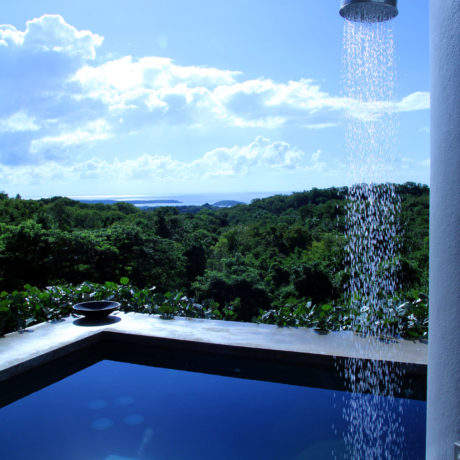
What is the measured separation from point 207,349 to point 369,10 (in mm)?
2913

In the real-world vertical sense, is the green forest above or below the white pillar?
below

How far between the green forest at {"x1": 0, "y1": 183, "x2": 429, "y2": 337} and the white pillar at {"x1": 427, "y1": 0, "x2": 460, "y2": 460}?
3027 millimetres

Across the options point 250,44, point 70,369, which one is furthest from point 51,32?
point 70,369

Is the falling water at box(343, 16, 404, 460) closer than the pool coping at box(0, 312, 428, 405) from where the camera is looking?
Yes

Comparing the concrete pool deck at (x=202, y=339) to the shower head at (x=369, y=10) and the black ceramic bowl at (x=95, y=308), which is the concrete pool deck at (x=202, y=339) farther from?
the shower head at (x=369, y=10)

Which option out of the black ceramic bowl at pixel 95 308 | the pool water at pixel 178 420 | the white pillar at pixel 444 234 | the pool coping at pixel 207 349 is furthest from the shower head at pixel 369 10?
the black ceramic bowl at pixel 95 308

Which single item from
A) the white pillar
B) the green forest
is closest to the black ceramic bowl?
the green forest

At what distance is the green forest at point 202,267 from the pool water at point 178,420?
0.98 m

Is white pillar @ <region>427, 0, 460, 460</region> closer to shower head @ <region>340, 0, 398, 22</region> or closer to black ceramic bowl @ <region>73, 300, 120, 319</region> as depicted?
shower head @ <region>340, 0, 398, 22</region>

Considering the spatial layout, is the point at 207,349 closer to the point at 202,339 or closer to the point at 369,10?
the point at 202,339

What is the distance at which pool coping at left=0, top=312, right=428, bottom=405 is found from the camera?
11.4 ft

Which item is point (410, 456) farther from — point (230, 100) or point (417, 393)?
point (230, 100)

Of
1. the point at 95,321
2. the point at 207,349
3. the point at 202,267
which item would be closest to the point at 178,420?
the point at 207,349

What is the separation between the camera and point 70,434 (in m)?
3.07
